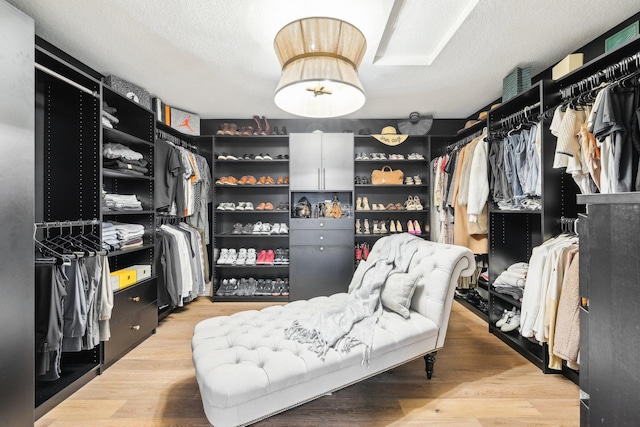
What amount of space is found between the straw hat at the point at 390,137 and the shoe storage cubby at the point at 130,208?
2.64m

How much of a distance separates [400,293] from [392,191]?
2.48 meters

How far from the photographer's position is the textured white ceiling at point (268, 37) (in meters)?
1.87

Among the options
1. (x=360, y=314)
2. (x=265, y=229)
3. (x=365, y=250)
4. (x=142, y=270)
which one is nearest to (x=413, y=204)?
(x=365, y=250)

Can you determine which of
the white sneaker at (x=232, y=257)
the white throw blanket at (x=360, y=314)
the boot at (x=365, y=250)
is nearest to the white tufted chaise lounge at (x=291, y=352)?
the white throw blanket at (x=360, y=314)

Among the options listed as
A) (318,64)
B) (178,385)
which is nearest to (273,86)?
(318,64)

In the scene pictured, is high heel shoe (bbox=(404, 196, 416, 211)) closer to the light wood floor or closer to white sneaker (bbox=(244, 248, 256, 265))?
the light wood floor

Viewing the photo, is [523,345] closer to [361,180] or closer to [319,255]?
[319,255]

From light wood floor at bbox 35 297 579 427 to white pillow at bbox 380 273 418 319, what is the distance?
51 centimetres

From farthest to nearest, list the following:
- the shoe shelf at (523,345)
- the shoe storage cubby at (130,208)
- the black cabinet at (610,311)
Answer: the shoe storage cubby at (130,208) → the shoe shelf at (523,345) → the black cabinet at (610,311)

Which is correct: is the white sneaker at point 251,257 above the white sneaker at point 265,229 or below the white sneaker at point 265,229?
below

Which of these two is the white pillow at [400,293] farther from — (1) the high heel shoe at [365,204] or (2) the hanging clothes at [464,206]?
(1) the high heel shoe at [365,204]

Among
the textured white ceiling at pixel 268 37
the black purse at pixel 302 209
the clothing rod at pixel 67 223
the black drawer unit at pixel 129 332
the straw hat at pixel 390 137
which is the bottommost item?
the black drawer unit at pixel 129 332

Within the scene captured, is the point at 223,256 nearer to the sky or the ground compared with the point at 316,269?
nearer to the sky

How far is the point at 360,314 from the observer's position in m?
1.96
